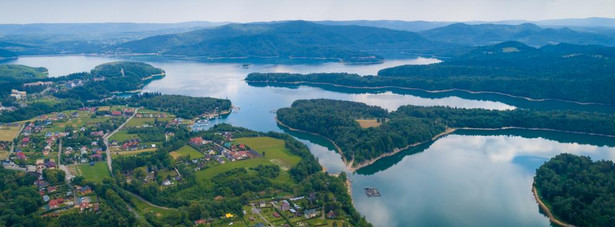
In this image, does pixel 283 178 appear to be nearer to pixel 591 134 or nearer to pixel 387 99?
pixel 591 134

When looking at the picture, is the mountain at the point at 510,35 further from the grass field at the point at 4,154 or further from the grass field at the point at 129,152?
the grass field at the point at 4,154

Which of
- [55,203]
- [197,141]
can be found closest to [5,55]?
[197,141]

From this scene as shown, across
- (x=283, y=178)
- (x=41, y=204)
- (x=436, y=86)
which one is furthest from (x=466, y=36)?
(x=41, y=204)

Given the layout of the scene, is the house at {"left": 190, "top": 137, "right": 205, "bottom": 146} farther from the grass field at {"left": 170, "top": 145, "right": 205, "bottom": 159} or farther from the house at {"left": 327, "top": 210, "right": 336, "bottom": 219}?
the house at {"left": 327, "top": 210, "right": 336, "bottom": 219}

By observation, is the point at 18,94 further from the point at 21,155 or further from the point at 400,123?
the point at 400,123

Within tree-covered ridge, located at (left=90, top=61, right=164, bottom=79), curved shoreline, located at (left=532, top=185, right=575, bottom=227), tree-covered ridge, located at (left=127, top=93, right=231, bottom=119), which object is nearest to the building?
tree-covered ridge, located at (left=127, top=93, right=231, bottom=119)

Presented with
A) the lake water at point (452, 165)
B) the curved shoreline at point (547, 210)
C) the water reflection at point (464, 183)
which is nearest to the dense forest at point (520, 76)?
the lake water at point (452, 165)
